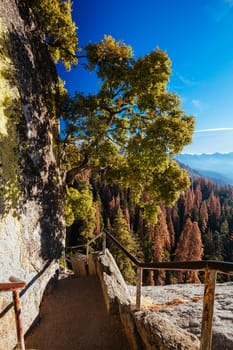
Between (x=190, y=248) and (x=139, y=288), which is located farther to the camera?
(x=190, y=248)

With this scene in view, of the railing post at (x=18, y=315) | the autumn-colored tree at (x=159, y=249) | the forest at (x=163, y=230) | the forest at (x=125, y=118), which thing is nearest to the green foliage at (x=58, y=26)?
the forest at (x=125, y=118)

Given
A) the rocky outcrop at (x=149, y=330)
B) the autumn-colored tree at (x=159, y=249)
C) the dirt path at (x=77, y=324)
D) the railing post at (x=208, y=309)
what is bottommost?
the autumn-colored tree at (x=159, y=249)

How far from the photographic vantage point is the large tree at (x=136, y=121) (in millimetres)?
7207

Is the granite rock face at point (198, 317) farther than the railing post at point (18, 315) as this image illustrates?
Yes

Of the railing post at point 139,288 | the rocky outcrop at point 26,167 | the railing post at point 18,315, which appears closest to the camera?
the railing post at point 18,315

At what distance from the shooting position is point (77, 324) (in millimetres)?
4445

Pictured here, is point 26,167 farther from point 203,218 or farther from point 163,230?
point 203,218

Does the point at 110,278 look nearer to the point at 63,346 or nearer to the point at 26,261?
the point at 63,346

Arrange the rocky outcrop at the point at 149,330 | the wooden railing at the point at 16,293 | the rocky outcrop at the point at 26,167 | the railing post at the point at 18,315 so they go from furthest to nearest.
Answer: the rocky outcrop at the point at 26,167 < the railing post at the point at 18,315 < the wooden railing at the point at 16,293 < the rocky outcrop at the point at 149,330

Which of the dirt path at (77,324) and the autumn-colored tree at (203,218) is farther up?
the dirt path at (77,324)

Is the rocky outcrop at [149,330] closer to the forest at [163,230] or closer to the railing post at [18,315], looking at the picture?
the railing post at [18,315]

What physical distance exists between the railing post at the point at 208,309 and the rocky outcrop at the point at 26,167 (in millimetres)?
3255

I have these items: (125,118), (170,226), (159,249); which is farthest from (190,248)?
(125,118)

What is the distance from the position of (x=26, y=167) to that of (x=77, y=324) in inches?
153
